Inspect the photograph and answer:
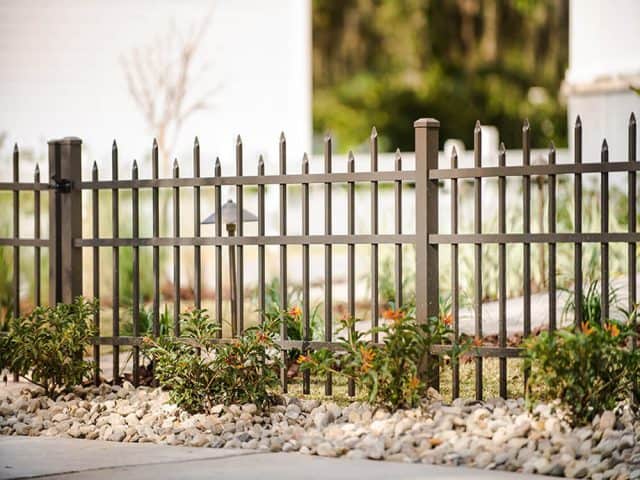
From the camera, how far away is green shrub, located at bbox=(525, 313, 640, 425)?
5680 mm

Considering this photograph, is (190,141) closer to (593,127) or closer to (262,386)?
(593,127)

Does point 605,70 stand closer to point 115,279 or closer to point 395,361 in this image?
point 115,279

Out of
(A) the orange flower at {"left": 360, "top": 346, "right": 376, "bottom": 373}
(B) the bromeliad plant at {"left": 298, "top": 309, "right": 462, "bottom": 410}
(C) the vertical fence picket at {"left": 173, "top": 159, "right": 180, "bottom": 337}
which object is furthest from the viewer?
(C) the vertical fence picket at {"left": 173, "top": 159, "right": 180, "bottom": 337}

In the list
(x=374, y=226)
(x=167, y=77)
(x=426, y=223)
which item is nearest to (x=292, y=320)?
(x=374, y=226)

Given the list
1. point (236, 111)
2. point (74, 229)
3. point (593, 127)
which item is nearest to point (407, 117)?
point (236, 111)

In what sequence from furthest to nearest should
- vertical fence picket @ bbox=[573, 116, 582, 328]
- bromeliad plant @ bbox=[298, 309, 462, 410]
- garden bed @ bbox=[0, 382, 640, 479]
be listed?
vertical fence picket @ bbox=[573, 116, 582, 328]
bromeliad plant @ bbox=[298, 309, 462, 410]
garden bed @ bbox=[0, 382, 640, 479]

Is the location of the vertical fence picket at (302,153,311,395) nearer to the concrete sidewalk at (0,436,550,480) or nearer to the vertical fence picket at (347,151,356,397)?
the vertical fence picket at (347,151,356,397)

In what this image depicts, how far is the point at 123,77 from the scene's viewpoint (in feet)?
55.7

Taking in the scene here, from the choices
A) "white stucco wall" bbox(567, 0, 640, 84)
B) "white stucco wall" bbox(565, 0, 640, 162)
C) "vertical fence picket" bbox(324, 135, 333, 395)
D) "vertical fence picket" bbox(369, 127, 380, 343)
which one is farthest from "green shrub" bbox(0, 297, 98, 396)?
"white stucco wall" bbox(567, 0, 640, 84)

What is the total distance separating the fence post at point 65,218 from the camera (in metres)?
7.88

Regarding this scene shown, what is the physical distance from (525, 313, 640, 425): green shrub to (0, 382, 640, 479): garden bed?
9 cm

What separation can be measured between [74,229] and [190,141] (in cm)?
893

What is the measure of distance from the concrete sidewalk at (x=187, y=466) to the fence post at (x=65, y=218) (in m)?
2.03

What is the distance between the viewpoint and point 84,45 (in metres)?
17.2
